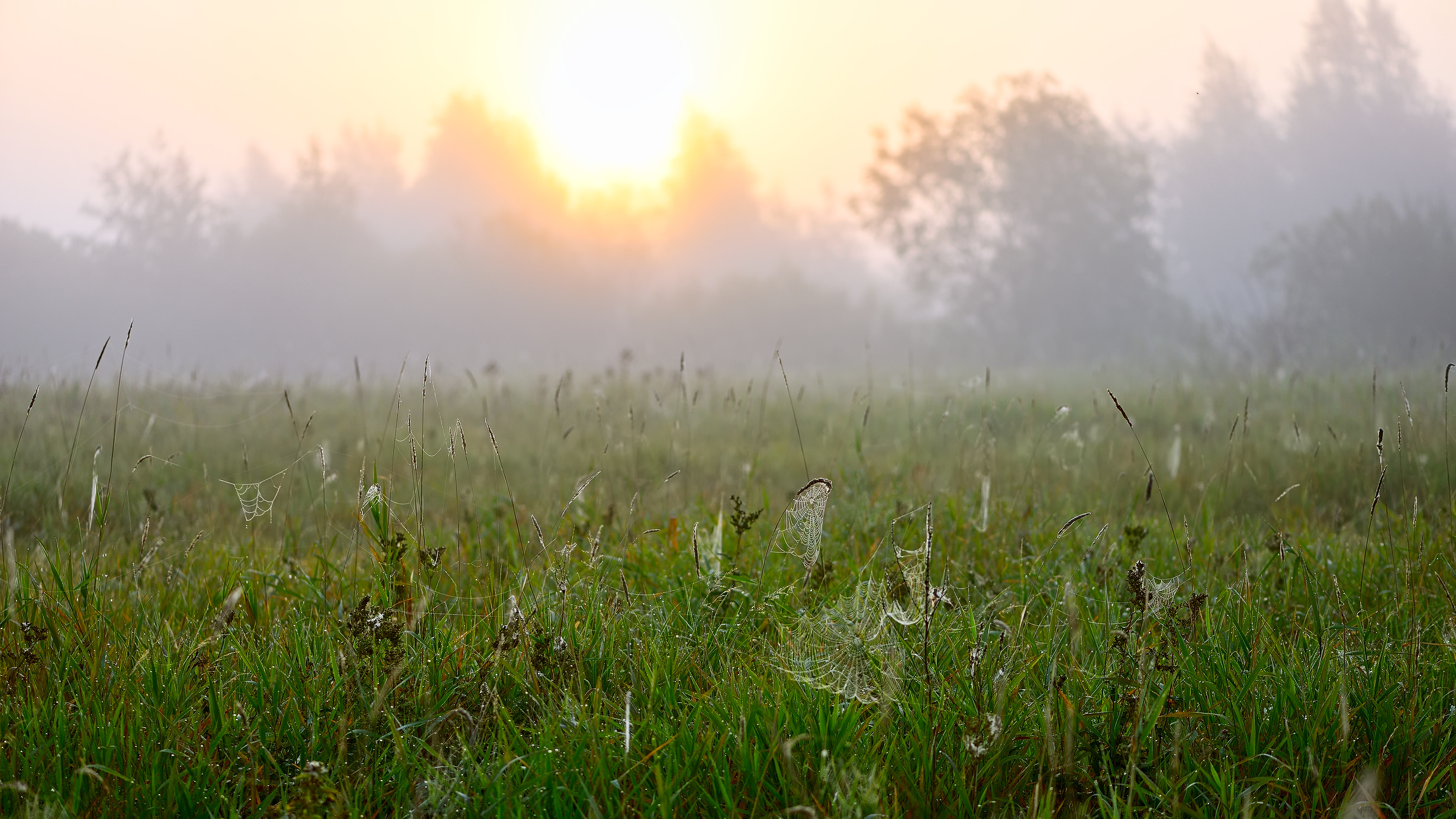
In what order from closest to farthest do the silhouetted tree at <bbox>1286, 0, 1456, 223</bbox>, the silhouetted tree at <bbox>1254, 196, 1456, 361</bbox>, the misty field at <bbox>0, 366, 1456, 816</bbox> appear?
1. the misty field at <bbox>0, 366, 1456, 816</bbox>
2. the silhouetted tree at <bbox>1254, 196, 1456, 361</bbox>
3. the silhouetted tree at <bbox>1286, 0, 1456, 223</bbox>

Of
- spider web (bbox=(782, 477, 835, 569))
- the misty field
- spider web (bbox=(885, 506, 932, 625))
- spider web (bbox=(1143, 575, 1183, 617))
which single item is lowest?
the misty field

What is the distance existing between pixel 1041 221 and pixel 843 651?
26.4 meters

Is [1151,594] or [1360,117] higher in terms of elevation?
[1360,117]

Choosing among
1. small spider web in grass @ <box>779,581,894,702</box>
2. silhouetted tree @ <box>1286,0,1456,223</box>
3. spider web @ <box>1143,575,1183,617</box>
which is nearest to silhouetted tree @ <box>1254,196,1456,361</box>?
silhouetted tree @ <box>1286,0,1456,223</box>

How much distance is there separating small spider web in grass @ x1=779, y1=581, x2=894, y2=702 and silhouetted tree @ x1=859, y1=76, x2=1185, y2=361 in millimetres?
24677

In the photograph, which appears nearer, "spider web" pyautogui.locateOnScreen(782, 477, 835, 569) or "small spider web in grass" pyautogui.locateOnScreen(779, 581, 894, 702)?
"small spider web in grass" pyautogui.locateOnScreen(779, 581, 894, 702)

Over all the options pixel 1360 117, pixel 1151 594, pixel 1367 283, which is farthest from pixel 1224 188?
pixel 1151 594

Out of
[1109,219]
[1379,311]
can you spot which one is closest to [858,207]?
[1109,219]

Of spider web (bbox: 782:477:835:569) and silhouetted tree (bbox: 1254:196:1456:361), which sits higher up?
silhouetted tree (bbox: 1254:196:1456:361)

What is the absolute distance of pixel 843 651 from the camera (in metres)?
2.07

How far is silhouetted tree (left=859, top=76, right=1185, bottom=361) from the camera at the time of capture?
82.2 feet

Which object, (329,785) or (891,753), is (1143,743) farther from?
(329,785)

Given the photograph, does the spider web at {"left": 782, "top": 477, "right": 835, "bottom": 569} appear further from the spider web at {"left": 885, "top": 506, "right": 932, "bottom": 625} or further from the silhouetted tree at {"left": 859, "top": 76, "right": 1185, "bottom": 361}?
the silhouetted tree at {"left": 859, "top": 76, "right": 1185, "bottom": 361}

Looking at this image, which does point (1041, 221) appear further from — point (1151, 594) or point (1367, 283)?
point (1151, 594)
